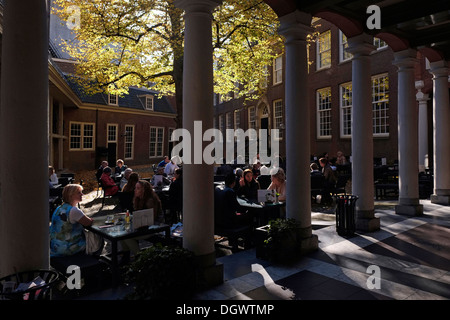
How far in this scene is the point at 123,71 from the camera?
45.1 ft

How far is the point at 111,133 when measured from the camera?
26.9m

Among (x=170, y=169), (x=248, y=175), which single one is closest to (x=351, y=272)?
(x=248, y=175)

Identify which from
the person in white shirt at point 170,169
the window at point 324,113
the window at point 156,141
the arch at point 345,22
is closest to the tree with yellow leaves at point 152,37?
the person in white shirt at point 170,169

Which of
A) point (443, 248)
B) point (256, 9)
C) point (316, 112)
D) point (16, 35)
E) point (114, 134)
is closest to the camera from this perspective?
point (16, 35)

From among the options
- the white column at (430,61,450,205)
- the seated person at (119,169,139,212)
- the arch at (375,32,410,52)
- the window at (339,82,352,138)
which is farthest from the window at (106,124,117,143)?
the white column at (430,61,450,205)

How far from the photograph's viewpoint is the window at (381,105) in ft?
52.7

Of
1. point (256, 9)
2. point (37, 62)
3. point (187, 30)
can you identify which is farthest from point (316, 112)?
point (37, 62)

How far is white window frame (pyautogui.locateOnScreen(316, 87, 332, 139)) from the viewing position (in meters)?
19.7

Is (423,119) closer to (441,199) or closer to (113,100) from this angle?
(441,199)

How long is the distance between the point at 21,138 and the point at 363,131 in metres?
6.04

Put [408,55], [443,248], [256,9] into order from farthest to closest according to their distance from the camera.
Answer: [256,9] → [408,55] → [443,248]

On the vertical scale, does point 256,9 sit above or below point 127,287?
above

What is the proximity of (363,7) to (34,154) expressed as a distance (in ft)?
19.8

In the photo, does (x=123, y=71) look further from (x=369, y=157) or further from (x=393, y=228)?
(x=393, y=228)
